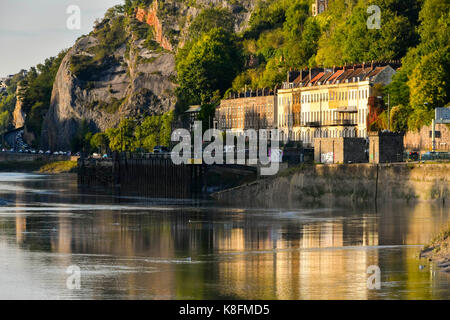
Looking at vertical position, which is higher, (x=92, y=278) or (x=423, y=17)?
(x=423, y=17)

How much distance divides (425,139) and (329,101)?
40.9 m

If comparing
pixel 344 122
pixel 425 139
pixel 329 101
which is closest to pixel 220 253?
pixel 425 139

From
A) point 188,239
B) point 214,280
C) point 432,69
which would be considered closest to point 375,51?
point 432,69

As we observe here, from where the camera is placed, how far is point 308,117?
6068 inches

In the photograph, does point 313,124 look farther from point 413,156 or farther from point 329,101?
point 413,156

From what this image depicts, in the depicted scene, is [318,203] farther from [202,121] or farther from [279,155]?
[202,121]

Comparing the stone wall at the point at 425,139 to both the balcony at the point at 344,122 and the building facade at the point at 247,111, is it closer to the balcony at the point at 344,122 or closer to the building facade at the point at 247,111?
the balcony at the point at 344,122

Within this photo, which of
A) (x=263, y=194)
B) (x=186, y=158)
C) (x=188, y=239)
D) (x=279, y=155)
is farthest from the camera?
(x=186, y=158)

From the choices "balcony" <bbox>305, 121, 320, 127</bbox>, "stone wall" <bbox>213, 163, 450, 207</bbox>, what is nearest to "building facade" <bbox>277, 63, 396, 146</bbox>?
"balcony" <bbox>305, 121, 320, 127</bbox>

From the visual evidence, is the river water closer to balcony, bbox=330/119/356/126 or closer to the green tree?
the green tree

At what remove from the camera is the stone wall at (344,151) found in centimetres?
9256

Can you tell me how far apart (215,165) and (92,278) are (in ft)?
211

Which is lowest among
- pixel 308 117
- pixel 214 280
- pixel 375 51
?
pixel 214 280

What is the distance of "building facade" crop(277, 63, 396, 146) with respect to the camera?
13975cm
